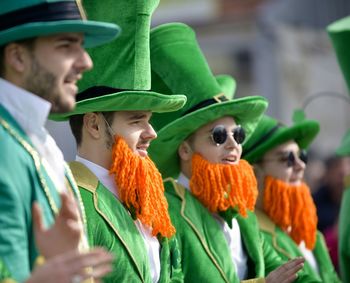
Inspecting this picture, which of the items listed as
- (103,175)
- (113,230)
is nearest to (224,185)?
(103,175)

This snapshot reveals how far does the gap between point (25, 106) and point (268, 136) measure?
345 centimetres

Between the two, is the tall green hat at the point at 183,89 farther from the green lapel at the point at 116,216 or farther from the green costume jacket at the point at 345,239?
the green costume jacket at the point at 345,239

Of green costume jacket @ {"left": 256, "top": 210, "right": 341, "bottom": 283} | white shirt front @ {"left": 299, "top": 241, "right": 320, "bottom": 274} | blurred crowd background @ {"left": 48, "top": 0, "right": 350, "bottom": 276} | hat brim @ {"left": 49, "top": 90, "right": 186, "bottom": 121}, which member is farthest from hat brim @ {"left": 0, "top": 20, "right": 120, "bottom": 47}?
blurred crowd background @ {"left": 48, "top": 0, "right": 350, "bottom": 276}

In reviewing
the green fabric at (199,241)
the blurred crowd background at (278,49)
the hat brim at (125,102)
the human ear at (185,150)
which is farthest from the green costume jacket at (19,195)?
the blurred crowd background at (278,49)

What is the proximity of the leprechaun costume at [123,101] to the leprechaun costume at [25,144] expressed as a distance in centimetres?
111

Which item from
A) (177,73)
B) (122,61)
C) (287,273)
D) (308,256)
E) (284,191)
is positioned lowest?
(308,256)

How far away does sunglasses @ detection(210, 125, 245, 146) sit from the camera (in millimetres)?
6133

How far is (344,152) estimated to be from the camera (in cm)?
750

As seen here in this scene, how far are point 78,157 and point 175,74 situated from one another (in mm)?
923

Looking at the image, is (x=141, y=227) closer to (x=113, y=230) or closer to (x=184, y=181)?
(x=113, y=230)

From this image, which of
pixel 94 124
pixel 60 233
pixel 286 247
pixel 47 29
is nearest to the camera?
pixel 60 233

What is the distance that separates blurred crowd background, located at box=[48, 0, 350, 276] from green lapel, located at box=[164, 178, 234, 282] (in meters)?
8.78

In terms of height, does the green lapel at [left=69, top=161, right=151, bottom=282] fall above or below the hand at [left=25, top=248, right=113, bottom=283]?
below

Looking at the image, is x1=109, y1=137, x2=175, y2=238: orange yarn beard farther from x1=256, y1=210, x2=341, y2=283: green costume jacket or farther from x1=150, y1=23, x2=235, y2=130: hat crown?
x1=256, y1=210, x2=341, y2=283: green costume jacket
